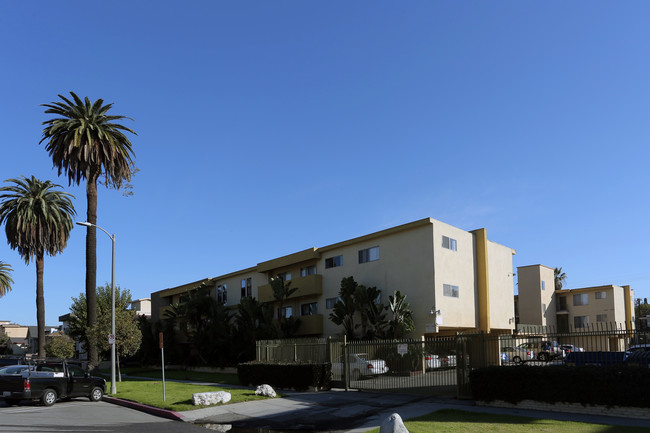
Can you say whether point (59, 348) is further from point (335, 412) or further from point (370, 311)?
point (335, 412)

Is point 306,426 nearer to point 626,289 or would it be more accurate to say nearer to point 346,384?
point 346,384

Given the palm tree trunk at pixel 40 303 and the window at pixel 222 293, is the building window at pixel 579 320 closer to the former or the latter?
the window at pixel 222 293

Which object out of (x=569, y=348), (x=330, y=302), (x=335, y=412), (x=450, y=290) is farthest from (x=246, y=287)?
(x=569, y=348)

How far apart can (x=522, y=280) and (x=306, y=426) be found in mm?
50819

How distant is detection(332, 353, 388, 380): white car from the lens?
2378cm

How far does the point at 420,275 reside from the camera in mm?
35344

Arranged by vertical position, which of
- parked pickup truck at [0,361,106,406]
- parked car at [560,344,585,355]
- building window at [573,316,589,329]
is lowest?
building window at [573,316,589,329]

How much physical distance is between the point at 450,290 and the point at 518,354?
18.1 meters

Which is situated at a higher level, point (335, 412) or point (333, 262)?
point (333, 262)

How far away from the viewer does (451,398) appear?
20422mm

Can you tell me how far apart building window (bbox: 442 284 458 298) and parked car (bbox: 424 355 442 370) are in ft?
46.6

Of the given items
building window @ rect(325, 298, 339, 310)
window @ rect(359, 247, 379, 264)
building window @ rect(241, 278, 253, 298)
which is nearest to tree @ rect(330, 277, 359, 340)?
window @ rect(359, 247, 379, 264)

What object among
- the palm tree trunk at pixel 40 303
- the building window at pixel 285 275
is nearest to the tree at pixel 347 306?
the building window at pixel 285 275

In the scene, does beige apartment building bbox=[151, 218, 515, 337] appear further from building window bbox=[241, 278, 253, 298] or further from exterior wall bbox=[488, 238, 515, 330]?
building window bbox=[241, 278, 253, 298]
